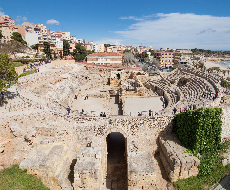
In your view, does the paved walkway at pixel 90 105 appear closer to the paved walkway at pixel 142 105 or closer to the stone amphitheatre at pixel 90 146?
the paved walkway at pixel 142 105

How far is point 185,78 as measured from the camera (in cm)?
2995

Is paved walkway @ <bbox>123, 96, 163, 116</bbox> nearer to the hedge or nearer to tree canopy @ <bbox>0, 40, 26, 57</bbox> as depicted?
the hedge

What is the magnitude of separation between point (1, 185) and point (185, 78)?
29.4m

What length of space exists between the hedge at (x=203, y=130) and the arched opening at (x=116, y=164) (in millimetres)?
5288

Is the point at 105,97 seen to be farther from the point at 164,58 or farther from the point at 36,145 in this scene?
the point at 164,58

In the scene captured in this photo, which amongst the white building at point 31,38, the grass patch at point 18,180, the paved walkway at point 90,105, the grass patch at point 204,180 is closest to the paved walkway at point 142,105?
the paved walkway at point 90,105

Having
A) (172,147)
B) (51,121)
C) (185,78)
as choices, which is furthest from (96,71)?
(172,147)

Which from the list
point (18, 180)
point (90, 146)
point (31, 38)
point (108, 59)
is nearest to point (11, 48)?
point (108, 59)

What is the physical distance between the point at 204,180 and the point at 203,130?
322 centimetres

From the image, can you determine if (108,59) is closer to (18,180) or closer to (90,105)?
(90,105)

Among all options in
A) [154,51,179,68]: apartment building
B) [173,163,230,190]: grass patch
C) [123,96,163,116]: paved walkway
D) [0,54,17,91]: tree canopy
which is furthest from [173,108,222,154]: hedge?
[154,51,179,68]: apartment building

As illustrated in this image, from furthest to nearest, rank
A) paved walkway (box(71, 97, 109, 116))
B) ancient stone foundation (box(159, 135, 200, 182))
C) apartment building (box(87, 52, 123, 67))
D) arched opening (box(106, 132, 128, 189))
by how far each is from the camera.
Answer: apartment building (box(87, 52, 123, 67)) → paved walkway (box(71, 97, 109, 116)) → arched opening (box(106, 132, 128, 189)) → ancient stone foundation (box(159, 135, 200, 182))

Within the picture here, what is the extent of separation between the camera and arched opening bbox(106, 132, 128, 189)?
12.4m

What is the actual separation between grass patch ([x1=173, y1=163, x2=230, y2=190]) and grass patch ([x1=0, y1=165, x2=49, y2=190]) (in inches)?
338
